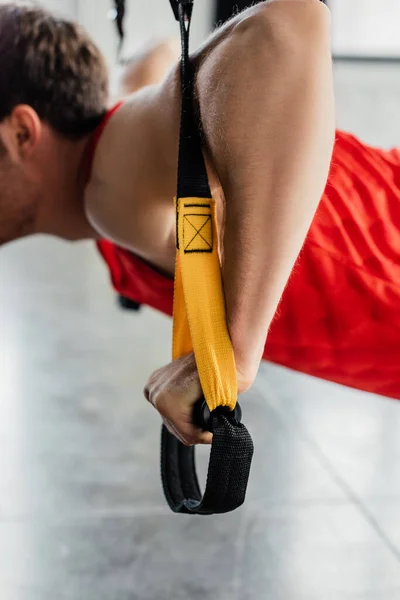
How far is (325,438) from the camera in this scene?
1918mm

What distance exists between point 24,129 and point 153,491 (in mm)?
819

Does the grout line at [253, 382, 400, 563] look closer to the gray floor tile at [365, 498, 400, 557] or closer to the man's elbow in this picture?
the gray floor tile at [365, 498, 400, 557]

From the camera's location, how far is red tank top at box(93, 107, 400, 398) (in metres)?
1.10

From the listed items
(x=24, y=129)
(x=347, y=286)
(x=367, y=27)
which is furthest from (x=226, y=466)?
(x=367, y=27)

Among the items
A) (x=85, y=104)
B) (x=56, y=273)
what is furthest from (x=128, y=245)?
(x=56, y=273)

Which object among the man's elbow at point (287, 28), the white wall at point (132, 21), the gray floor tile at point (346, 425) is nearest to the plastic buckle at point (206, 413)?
the man's elbow at point (287, 28)

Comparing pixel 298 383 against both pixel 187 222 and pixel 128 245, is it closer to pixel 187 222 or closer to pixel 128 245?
pixel 128 245

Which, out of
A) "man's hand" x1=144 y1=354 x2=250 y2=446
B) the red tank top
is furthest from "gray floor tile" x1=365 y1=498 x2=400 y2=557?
"man's hand" x1=144 y1=354 x2=250 y2=446

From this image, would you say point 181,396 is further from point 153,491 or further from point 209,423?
→ point 153,491

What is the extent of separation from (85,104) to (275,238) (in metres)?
0.59

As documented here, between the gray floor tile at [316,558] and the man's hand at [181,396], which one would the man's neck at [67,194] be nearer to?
the man's hand at [181,396]

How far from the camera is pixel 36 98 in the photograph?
116 cm

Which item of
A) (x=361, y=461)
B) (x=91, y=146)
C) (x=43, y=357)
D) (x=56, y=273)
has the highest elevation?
(x=91, y=146)

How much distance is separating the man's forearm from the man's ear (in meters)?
0.47
